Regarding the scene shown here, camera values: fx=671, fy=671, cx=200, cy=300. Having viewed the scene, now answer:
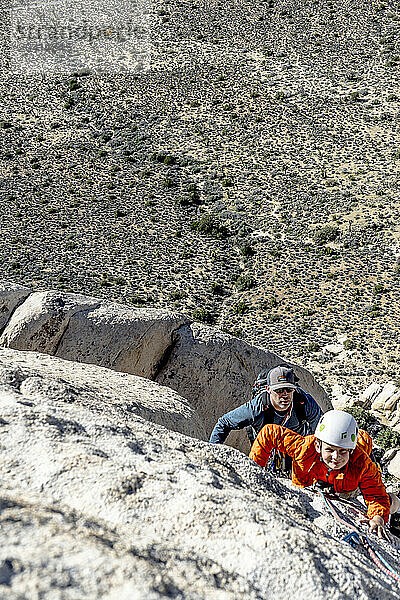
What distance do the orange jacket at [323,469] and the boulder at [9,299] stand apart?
8.38 metres

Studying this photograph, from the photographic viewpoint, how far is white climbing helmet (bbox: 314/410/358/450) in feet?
20.7

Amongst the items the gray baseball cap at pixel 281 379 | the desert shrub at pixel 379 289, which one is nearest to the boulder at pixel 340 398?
the desert shrub at pixel 379 289

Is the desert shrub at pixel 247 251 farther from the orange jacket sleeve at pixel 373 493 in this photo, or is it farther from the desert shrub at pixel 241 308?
the orange jacket sleeve at pixel 373 493

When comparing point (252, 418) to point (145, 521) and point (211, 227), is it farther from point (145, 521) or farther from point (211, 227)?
point (211, 227)

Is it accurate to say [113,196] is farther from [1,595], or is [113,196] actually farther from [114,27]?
[1,595]

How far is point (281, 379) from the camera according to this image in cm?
816

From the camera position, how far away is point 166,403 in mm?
9727

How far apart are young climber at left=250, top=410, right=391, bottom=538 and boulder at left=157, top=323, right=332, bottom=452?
624cm

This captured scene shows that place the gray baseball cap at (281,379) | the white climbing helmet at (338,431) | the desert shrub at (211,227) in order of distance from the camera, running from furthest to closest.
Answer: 1. the desert shrub at (211,227)
2. the gray baseball cap at (281,379)
3. the white climbing helmet at (338,431)

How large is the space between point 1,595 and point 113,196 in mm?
44018

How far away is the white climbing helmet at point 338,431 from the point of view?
249 inches

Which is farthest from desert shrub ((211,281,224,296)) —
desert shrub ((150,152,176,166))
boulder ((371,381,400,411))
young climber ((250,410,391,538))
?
young climber ((250,410,391,538))

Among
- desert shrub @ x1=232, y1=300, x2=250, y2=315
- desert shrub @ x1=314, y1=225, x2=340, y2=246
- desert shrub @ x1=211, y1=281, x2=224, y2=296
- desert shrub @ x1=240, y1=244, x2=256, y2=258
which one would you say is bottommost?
desert shrub @ x1=232, y1=300, x2=250, y2=315

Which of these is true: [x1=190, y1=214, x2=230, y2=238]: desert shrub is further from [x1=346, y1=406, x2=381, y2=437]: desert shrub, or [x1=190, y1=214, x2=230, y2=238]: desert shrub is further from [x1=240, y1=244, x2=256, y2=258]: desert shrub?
[x1=346, y1=406, x2=381, y2=437]: desert shrub
